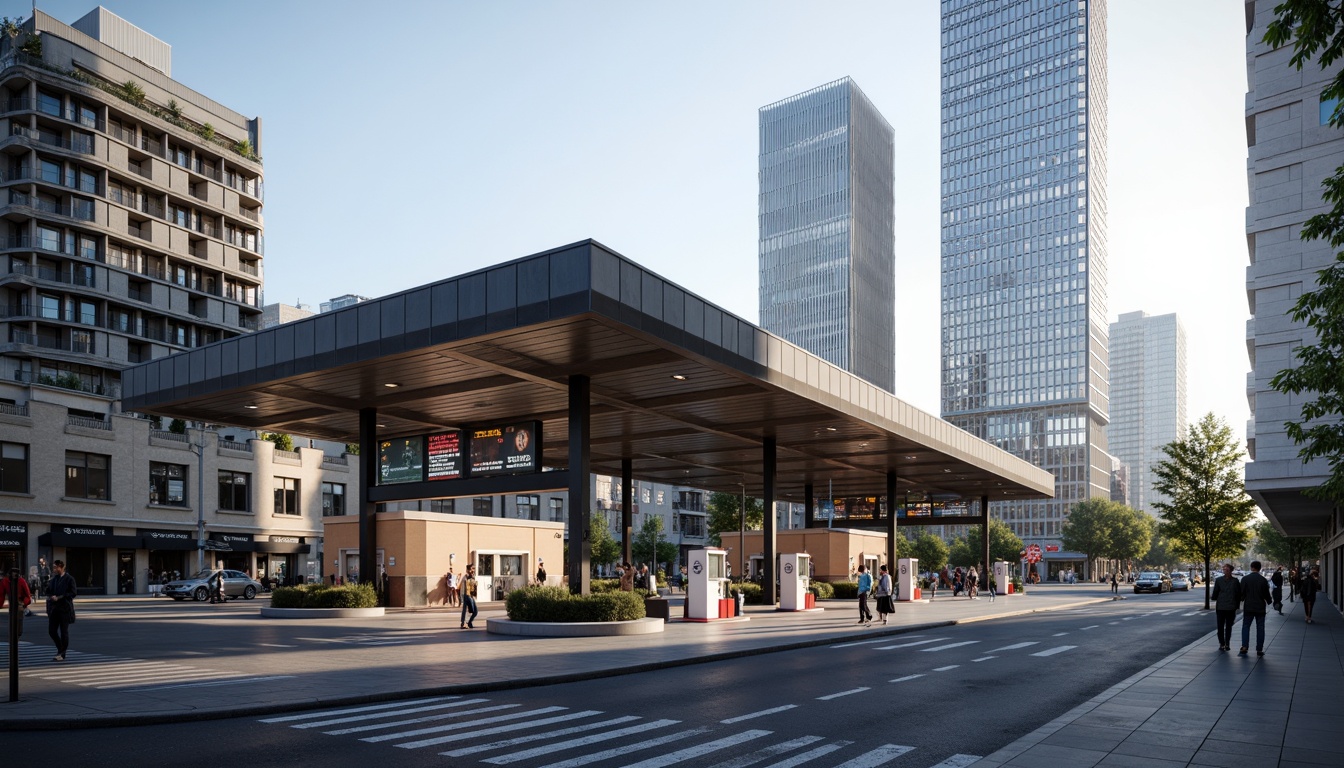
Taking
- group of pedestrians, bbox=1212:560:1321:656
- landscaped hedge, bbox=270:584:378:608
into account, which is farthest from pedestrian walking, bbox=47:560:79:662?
group of pedestrians, bbox=1212:560:1321:656

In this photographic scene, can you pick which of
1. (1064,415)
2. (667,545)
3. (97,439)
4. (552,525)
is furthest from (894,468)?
(1064,415)

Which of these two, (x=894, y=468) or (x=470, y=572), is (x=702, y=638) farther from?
(x=894, y=468)

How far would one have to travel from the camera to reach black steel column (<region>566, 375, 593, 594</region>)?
2706cm

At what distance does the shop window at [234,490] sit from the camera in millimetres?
67875

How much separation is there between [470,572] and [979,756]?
2303 cm

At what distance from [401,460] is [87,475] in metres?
35.4

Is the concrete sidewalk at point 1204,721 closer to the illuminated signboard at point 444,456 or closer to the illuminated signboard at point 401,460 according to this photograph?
the illuminated signboard at point 444,456

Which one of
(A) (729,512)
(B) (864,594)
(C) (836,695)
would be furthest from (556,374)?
(A) (729,512)

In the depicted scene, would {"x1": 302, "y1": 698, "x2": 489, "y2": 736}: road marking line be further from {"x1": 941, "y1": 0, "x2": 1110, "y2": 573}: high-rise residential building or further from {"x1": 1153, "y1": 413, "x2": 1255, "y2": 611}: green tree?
{"x1": 941, "y1": 0, "x2": 1110, "y2": 573}: high-rise residential building

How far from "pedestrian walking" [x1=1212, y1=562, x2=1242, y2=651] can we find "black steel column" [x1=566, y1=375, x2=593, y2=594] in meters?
15.3

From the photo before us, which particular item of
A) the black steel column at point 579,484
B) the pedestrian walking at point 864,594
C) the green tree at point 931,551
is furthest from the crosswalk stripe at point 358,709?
the green tree at point 931,551

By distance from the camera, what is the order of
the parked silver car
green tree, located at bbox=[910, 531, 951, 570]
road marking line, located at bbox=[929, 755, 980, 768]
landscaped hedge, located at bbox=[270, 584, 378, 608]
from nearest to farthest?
road marking line, located at bbox=[929, 755, 980, 768] → landscaped hedge, located at bbox=[270, 584, 378, 608] → the parked silver car → green tree, located at bbox=[910, 531, 951, 570]

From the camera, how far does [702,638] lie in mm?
25500

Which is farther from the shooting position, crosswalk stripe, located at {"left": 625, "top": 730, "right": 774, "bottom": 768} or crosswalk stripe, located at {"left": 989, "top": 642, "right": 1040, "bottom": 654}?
crosswalk stripe, located at {"left": 989, "top": 642, "right": 1040, "bottom": 654}
